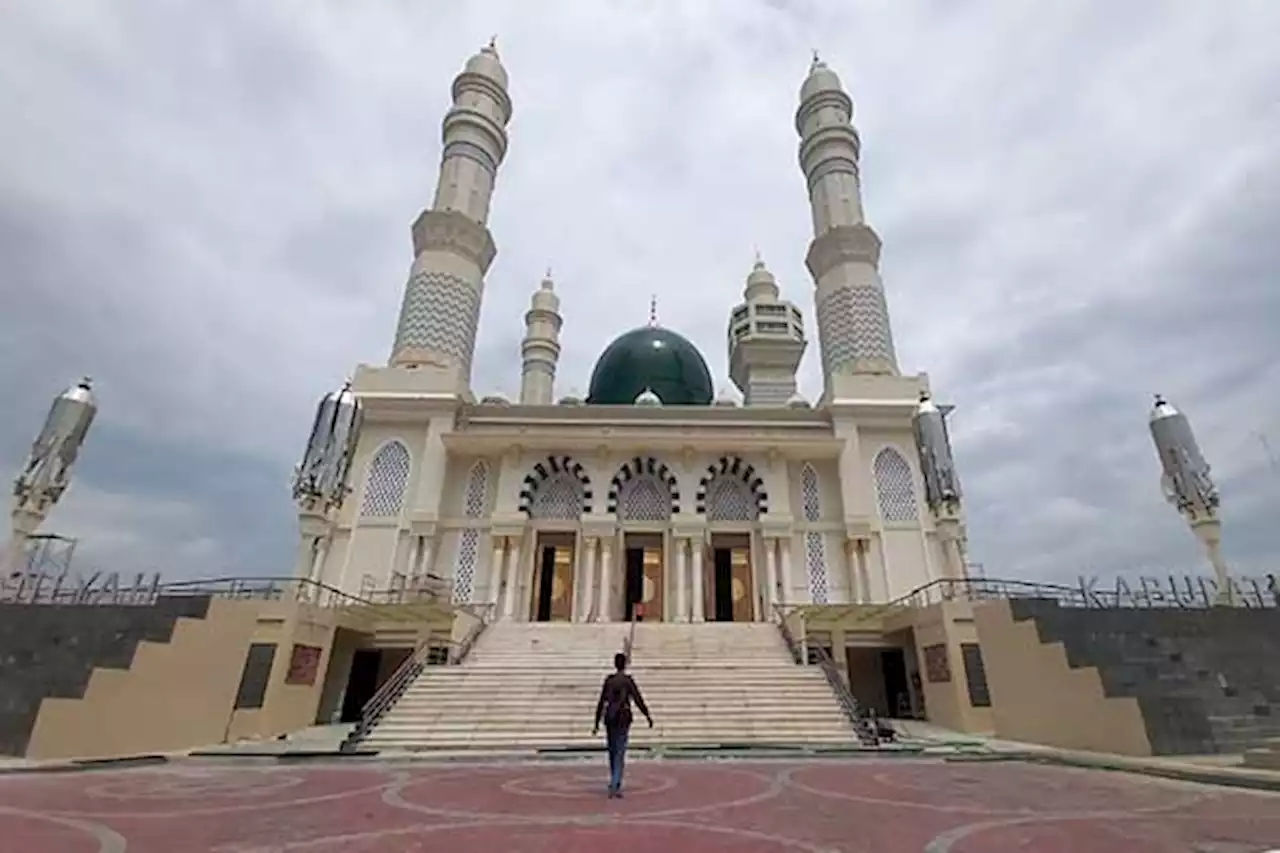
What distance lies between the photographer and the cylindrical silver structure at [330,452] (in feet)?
60.7

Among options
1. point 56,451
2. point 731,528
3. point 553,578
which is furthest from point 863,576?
point 56,451

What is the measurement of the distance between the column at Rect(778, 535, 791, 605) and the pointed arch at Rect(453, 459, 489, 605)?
8966mm

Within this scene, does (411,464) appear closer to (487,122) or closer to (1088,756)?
(487,122)

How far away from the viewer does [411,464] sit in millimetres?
22109

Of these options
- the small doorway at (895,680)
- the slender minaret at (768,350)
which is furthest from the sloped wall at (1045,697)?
the slender minaret at (768,350)

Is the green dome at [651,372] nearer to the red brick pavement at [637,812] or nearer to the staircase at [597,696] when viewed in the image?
the staircase at [597,696]

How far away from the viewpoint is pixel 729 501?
22297 mm

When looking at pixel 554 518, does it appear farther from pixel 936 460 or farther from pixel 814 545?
pixel 936 460

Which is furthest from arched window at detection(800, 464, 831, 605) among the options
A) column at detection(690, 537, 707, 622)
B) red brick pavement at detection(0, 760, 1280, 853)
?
red brick pavement at detection(0, 760, 1280, 853)

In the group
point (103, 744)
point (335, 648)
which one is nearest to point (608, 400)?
point (335, 648)

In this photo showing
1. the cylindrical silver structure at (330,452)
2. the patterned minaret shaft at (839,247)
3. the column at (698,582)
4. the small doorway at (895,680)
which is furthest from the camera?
the patterned minaret shaft at (839,247)

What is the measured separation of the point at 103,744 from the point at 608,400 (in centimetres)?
2580

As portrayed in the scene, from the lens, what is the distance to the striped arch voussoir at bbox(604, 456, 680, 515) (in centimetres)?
2162

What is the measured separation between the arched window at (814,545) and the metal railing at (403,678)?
9.74m
